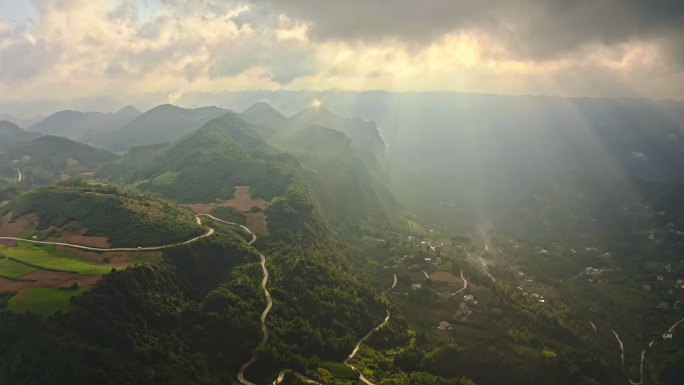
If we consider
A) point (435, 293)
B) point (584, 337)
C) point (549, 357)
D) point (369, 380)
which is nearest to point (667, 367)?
point (584, 337)

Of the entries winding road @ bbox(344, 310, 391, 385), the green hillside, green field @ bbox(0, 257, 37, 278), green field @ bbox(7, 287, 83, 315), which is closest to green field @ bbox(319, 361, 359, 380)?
winding road @ bbox(344, 310, 391, 385)

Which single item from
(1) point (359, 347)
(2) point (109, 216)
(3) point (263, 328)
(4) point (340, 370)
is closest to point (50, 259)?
(2) point (109, 216)

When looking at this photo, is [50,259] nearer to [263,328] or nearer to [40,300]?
[40,300]

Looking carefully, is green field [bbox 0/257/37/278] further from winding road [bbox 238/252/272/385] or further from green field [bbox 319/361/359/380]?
green field [bbox 319/361/359/380]

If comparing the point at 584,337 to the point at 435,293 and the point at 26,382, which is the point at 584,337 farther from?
the point at 26,382

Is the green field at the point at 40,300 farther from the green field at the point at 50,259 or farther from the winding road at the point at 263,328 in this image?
the winding road at the point at 263,328

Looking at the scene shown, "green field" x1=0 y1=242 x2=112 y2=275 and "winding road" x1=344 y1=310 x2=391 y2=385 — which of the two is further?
"green field" x1=0 y1=242 x2=112 y2=275

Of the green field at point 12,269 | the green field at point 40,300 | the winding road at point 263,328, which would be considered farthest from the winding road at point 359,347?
the green field at point 12,269
